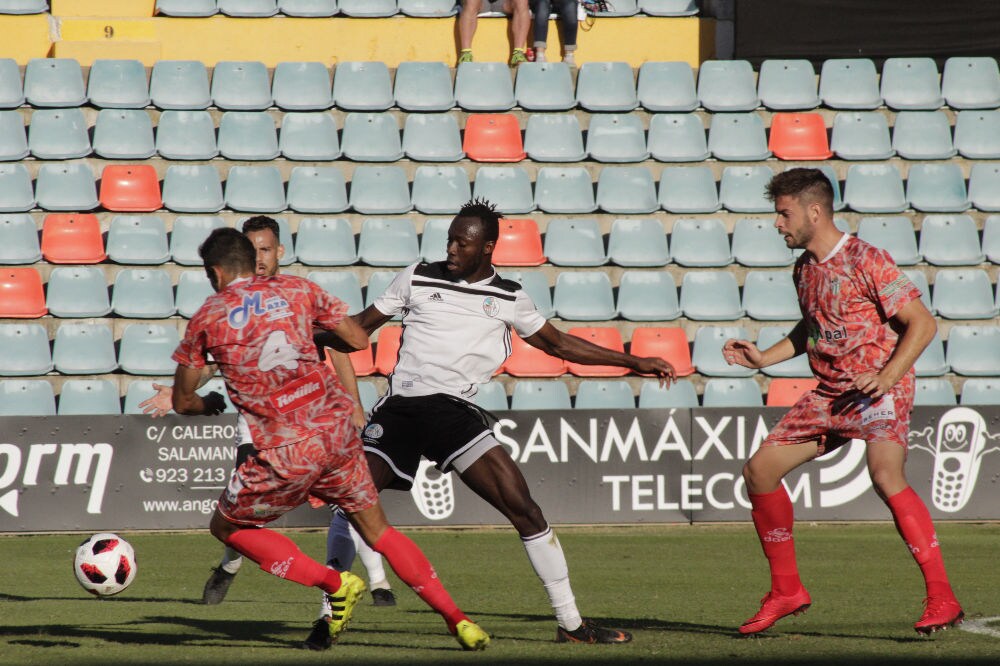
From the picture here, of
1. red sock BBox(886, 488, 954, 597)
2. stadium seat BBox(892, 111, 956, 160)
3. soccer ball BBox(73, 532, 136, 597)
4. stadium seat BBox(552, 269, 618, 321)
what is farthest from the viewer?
stadium seat BBox(892, 111, 956, 160)

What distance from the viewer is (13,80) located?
14.8m

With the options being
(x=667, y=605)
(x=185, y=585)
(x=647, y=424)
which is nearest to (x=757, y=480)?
(x=667, y=605)

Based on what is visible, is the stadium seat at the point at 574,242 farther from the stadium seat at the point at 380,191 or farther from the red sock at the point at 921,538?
the red sock at the point at 921,538

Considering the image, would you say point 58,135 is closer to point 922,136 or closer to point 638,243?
point 638,243

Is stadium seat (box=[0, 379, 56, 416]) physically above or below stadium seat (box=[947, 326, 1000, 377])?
below

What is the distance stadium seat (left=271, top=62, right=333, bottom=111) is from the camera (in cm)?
→ 1491

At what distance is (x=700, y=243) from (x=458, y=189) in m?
2.76

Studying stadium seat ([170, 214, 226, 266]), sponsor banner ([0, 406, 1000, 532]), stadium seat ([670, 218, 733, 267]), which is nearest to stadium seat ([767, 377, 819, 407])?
sponsor banner ([0, 406, 1000, 532])

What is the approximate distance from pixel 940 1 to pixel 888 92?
1504mm

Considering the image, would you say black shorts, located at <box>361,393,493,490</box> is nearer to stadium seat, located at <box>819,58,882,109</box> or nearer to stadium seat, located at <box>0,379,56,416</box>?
stadium seat, located at <box>0,379,56,416</box>

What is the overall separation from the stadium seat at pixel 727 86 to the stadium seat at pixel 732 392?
3588mm

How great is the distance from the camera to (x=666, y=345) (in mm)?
13594

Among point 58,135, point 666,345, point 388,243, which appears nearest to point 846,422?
point 666,345

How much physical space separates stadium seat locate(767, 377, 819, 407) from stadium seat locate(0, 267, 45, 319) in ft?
25.0
